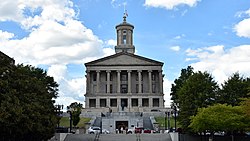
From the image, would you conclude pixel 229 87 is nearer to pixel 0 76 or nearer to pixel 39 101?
pixel 39 101

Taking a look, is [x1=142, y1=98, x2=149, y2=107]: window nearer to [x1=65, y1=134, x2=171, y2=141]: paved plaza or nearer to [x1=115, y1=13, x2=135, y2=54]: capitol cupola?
[x1=115, y1=13, x2=135, y2=54]: capitol cupola

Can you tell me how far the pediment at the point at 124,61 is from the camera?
10881cm

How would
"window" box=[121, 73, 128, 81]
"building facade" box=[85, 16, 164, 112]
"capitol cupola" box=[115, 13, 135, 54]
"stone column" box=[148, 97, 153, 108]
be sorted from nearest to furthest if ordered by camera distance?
"stone column" box=[148, 97, 153, 108], "building facade" box=[85, 16, 164, 112], "window" box=[121, 73, 128, 81], "capitol cupola" box=[115, 13, 135, 54]

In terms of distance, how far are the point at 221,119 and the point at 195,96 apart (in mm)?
7335

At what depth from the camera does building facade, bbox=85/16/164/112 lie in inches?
4254

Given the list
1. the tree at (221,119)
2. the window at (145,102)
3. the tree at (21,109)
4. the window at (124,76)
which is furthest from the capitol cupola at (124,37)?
the tree at (21,109)

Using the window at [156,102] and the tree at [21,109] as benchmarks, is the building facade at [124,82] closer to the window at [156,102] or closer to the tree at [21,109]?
the window at [156,102]

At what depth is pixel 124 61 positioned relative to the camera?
109250mm

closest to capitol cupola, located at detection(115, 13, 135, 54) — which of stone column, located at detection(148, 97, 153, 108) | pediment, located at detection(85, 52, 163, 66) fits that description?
pediment, located at detection(85, 52, 163, 66)

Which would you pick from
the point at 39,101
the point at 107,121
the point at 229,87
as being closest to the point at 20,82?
the point at 39,101

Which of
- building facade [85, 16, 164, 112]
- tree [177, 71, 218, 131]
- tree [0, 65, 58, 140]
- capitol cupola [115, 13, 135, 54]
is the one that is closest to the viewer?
tree [0, 65, 58, 140]

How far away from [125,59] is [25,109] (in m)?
73.9

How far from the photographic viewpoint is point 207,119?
46.2 meters

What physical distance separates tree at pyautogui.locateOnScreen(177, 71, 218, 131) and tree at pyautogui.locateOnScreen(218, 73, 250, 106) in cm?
105
